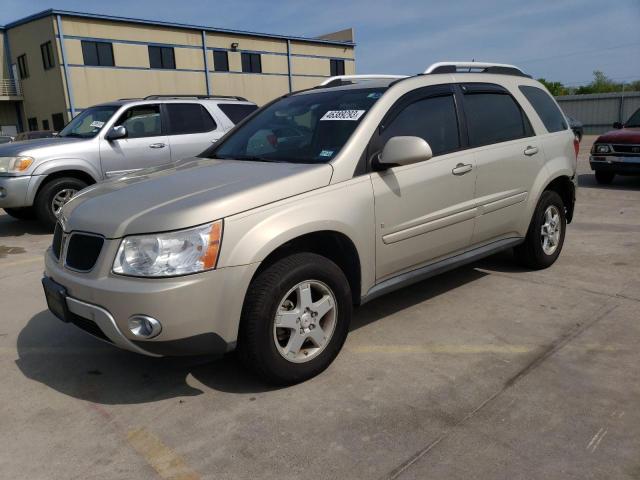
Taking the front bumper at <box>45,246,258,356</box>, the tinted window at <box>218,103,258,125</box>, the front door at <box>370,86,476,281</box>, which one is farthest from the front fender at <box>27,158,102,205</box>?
the front door at <box>370,86,476,281</box>

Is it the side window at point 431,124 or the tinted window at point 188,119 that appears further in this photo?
the tinted window at point 188,119

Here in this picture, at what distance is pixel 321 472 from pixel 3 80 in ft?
133

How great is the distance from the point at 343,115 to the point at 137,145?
5.13 metres

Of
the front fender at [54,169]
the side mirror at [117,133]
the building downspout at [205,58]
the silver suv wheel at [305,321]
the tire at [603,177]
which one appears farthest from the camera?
the building downspout at [205,58]

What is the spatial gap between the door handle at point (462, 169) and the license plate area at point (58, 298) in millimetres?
2664

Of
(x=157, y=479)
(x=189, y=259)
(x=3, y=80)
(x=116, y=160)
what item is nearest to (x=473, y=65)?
(x=189, y=259)

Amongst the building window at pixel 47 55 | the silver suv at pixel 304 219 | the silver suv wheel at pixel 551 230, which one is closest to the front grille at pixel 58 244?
the silver suv at pixel 304 219

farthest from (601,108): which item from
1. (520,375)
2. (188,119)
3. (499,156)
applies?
(520,375)

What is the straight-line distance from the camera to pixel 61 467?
2555 millimetres

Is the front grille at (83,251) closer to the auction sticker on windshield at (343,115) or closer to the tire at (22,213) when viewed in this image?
the auction sticker on windshield at (343,115)

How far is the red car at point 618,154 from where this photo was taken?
393 inches

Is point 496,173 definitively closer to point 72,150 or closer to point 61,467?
point 61,467

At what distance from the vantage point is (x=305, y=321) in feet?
10.3

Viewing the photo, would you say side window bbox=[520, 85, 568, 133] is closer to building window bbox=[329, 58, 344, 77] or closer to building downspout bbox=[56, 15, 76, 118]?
building downspout bbox=[56, 15, 76, 118]
